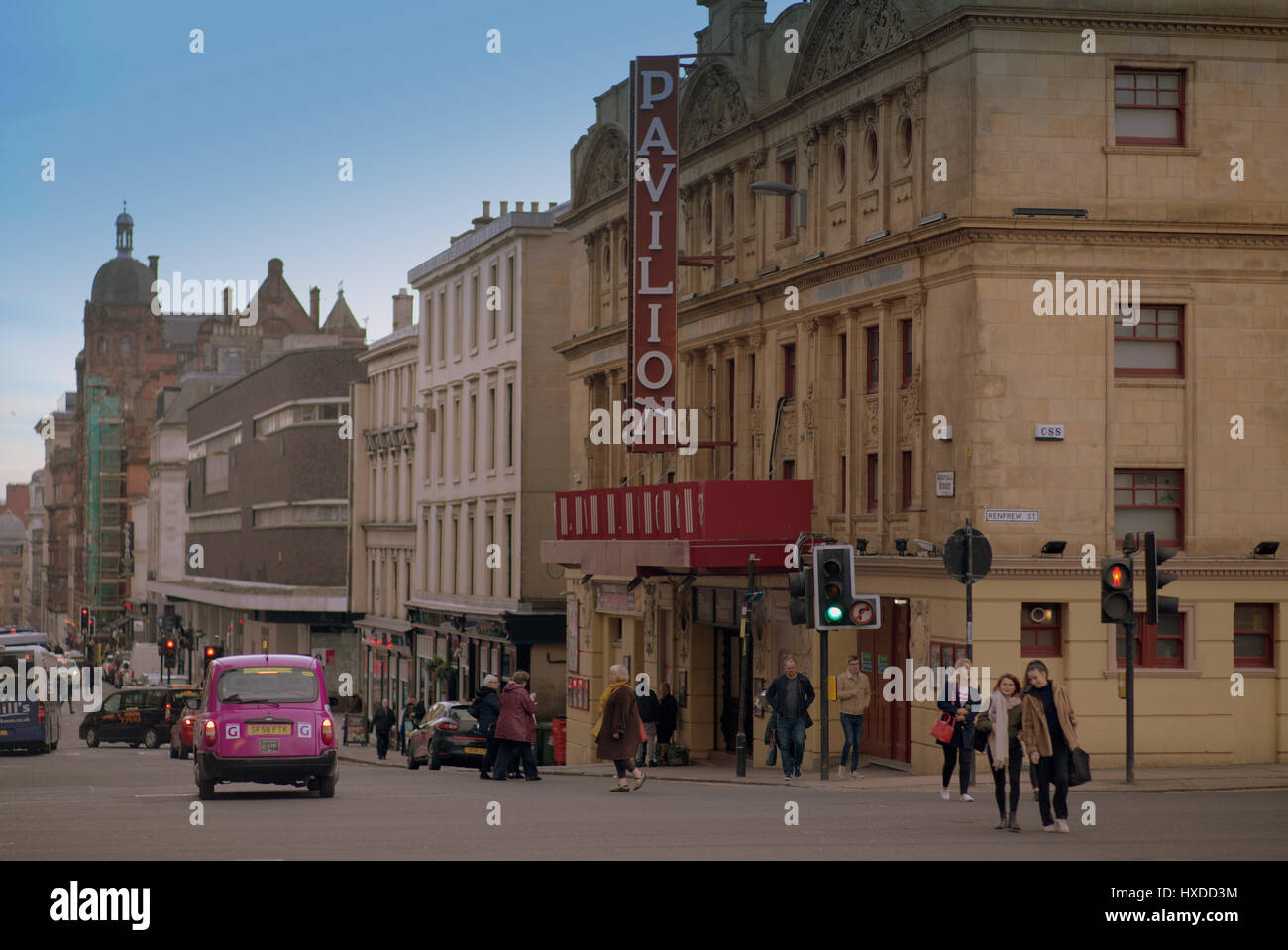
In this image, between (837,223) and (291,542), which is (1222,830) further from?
(291,542)

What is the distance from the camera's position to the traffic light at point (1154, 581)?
22812 millimetres

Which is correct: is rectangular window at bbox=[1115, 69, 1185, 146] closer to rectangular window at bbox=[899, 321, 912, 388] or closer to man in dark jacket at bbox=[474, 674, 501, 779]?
rectangular window at bbox=[899, 321, 912, 388]

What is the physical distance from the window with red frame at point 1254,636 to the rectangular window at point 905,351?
6.15m

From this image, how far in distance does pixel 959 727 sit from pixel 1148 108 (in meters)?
11.1

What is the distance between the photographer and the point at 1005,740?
58.7ft

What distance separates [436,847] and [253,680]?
8127 millimetres

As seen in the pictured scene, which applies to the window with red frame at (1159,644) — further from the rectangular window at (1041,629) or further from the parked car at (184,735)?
the parked car at (184,735)

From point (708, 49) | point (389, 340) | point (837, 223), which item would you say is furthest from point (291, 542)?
point (837, 223)

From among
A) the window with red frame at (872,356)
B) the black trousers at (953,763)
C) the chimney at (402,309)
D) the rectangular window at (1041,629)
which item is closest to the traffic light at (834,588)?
the black trousers at (953,763)

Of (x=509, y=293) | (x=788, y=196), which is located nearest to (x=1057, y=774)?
(x=788, y=196)

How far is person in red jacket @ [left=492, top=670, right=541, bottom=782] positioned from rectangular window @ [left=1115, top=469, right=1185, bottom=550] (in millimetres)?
8976

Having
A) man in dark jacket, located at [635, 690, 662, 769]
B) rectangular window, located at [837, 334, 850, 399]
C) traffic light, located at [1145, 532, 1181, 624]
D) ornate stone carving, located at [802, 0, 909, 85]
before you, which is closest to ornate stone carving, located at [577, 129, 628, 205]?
ornate stone carving, located at [802, 0, 909, 85]

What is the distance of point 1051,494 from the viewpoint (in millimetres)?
27250

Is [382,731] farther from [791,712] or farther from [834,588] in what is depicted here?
[834,588]
